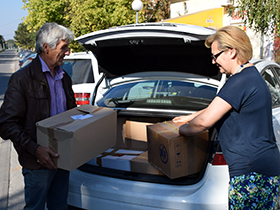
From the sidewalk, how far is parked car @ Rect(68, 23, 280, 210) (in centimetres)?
128

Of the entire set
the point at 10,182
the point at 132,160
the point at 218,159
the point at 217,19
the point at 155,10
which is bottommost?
the point at 10,182

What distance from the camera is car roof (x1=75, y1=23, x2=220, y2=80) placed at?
8.51 ft

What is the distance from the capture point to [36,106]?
2145mm

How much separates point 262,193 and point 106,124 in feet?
4.05

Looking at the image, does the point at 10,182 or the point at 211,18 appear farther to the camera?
the point at 211,18

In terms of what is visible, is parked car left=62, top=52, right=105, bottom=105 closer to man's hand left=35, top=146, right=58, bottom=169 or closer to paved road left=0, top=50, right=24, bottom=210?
paved road left=0, top=50, right=24, bottom=210

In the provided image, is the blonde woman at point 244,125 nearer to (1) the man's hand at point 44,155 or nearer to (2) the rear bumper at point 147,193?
(2) the rear bumper at point 147,193

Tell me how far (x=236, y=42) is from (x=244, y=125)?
0.50 metres

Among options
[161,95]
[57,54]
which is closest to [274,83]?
[161,95]

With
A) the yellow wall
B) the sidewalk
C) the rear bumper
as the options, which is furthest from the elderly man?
the yellow wall

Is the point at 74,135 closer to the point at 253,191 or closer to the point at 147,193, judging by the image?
the point at 147,193

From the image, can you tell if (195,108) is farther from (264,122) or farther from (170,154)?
(264,122)

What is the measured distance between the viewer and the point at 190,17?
13070 mm

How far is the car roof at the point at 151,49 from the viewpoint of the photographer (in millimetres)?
2594
